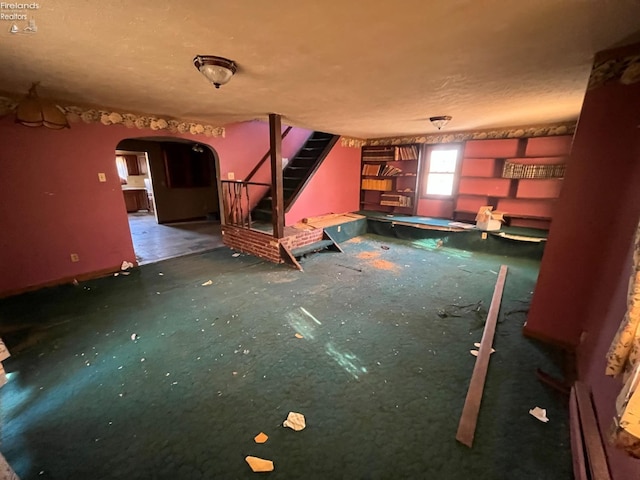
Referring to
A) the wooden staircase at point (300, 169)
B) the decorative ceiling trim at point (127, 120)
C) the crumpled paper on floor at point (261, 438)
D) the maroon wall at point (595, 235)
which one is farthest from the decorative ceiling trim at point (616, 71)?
the decorative ceiling trim at point (127, 120)

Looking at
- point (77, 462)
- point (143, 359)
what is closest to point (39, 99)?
point (143, 359)

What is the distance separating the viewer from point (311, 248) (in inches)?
173

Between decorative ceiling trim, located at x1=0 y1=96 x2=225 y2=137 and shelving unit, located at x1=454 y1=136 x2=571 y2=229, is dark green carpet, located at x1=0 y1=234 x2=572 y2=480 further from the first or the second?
shelving unit, located at x1=454 y1=136 x2=571 y2=229

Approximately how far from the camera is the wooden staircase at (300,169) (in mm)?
5133

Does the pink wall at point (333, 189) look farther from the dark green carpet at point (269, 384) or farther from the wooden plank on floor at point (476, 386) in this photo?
the wooden plank on floor at point (476, 386)

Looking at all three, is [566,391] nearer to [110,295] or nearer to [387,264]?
[387,264]

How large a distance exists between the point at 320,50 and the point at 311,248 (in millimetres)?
3049

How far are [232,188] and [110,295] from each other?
102 inches

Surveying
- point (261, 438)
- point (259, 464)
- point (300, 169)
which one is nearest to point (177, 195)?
point (300, 169)

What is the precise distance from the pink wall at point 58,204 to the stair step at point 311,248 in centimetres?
249

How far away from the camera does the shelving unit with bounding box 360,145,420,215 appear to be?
19.8ft

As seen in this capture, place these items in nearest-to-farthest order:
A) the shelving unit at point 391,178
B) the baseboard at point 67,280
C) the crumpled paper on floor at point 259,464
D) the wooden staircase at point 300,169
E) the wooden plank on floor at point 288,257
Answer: the crumpled paper on floor at point 259,464, the baseboard at point 67,280, the wooden plank on floor at point 288,257, the wooden staircase at point 300,169, the shelving unit at point 391,178

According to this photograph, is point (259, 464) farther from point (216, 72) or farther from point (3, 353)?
point (216, 72)

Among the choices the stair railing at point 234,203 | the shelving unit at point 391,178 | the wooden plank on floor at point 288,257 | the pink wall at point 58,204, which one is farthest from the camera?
the shelving unit at point 391,178
